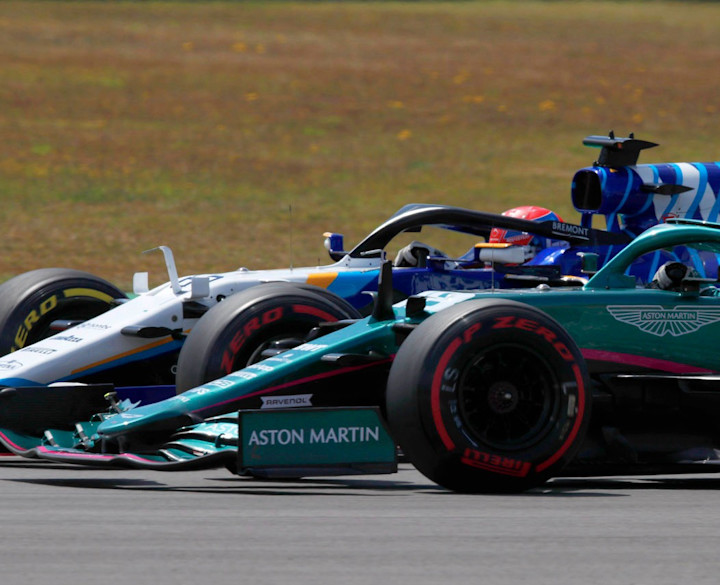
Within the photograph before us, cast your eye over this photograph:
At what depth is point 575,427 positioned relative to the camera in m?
6.38

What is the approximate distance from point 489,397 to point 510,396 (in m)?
0.09

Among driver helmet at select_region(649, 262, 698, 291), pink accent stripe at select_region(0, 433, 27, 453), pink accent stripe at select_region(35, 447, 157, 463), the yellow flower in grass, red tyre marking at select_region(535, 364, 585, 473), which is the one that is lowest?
pink accent stripe at select_region(0, 433, 27, 453)

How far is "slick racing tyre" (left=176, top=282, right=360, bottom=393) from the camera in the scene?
780cm

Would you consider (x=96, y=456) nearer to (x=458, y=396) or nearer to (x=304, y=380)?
(x=304, y=380)

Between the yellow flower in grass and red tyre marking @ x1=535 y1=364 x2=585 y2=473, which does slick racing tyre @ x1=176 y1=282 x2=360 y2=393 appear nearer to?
red tyre marking @ x1=535 y1=364 x2=585 y2=473

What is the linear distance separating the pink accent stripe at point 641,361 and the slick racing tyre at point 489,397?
0.62 m

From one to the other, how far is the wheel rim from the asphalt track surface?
0.93 ft

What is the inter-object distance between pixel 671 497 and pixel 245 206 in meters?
21.3

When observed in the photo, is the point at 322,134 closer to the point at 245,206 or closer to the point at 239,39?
the point at 245,206

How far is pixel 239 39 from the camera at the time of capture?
4594 cm

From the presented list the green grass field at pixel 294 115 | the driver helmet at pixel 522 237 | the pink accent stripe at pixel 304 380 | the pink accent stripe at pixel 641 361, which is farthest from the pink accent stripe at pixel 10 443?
the green grass field at pixel 294 115

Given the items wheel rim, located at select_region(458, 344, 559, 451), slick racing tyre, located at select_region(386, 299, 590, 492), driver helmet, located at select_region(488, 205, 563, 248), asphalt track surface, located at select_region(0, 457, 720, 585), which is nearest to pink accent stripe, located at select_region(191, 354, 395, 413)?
asphalt track surface, located at select_region(0, 457, 720, 585)

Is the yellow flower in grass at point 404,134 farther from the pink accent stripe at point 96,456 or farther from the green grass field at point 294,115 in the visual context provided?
the pink accent stripe at point 96,456

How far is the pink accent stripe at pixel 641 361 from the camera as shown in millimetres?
7043
